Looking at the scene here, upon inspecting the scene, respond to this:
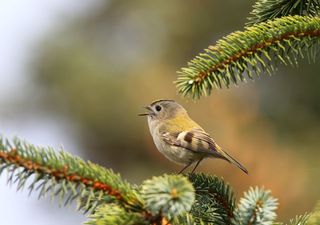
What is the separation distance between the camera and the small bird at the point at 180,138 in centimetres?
396

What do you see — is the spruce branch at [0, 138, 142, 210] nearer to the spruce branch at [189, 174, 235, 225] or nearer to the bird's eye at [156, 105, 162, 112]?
the spruce branch at [189, 174, 235, 225]

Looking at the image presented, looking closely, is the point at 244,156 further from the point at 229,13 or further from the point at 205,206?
the point at 205,206

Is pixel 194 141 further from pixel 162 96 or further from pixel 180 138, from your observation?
pixel 162 96

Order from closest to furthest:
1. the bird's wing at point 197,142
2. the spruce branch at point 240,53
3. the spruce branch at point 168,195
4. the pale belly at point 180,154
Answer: the spruce branch at point 168,195 → the spruce branch at point 240,53 → the bird's wing at point 197,142 → the pale belly at point 180,154

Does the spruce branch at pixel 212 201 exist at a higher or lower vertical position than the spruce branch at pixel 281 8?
lower

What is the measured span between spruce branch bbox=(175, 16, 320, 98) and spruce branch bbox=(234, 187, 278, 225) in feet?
2.14

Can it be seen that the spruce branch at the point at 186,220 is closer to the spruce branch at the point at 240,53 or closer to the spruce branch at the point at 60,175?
the spruce branch at the point at 60,175

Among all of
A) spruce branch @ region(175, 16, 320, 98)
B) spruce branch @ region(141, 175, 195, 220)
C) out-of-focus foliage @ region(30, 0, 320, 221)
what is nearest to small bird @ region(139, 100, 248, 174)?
spruce branch @ region(175, 16, 320, 98)

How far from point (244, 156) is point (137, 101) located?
6.19 ft

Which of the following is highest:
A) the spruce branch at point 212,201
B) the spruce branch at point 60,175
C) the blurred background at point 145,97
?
the blurred background at point 145,97

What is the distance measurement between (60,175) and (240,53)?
96cm

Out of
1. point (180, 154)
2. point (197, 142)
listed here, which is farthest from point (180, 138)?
point (197, 142)

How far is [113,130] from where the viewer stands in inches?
339

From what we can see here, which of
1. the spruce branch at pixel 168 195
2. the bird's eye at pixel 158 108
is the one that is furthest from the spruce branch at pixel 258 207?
the bird's eye at pixel 158 108
